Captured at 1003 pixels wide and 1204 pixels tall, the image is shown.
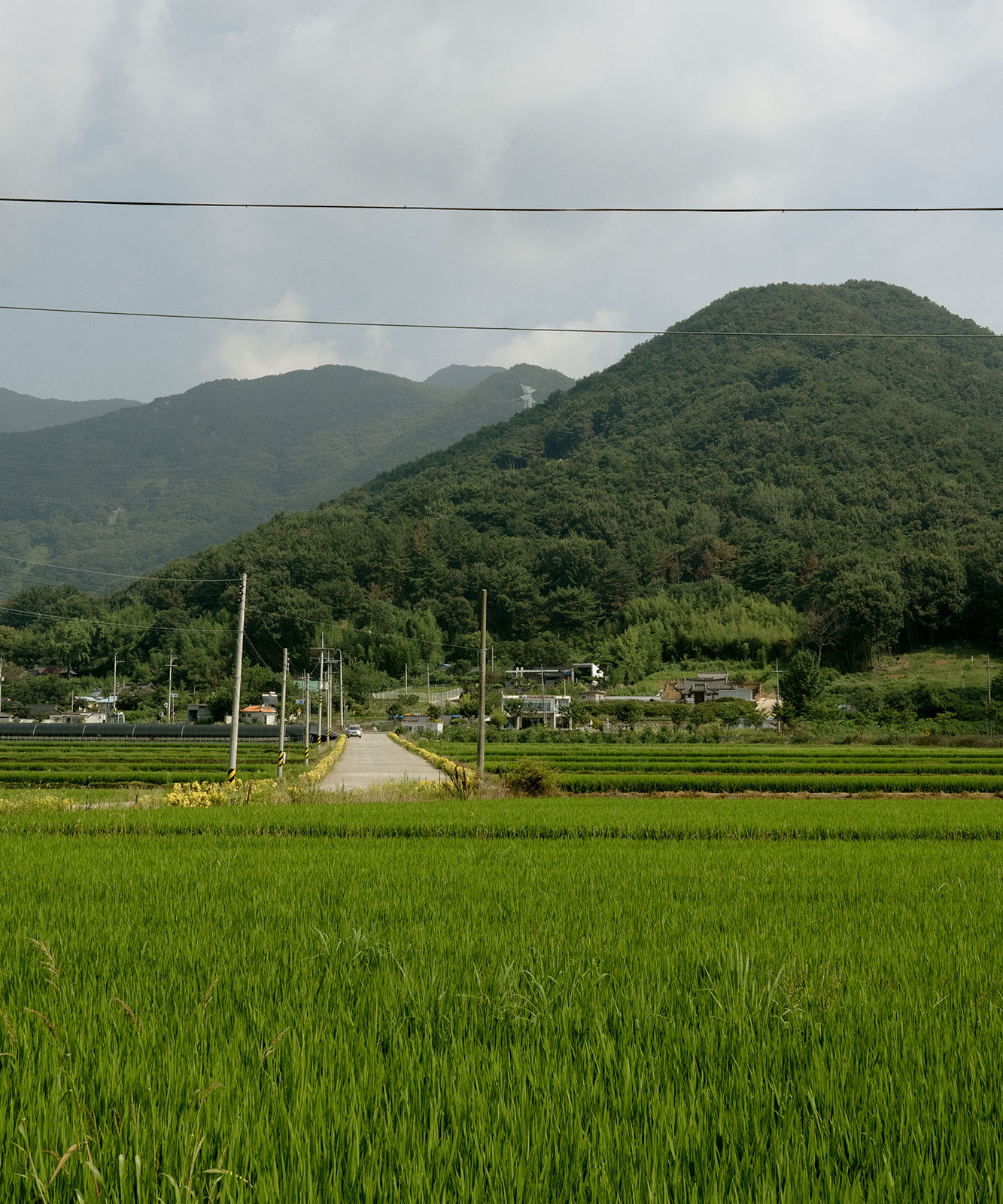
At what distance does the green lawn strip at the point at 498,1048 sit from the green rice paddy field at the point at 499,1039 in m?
0.02

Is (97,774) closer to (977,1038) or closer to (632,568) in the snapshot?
(977,1038)

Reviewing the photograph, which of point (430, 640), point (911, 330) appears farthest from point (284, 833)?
point (911, 330)

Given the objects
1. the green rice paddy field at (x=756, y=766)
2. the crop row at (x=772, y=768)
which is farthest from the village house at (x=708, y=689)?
the crop row at (x=772, y=768)

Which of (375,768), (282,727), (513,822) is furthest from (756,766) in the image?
(513,822)

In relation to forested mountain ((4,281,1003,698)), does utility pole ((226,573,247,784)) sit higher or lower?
lower

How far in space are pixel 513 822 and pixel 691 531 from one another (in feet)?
370

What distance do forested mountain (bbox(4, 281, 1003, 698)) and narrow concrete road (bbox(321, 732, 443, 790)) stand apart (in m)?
50.1

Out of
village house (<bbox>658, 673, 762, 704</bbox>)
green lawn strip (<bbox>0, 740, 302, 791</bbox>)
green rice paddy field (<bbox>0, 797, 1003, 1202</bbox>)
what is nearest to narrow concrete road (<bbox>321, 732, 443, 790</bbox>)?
green lawn strip (<bbox>0, 740, 302, 791</bbox>)

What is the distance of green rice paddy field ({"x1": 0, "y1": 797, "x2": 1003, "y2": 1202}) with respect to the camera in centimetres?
235

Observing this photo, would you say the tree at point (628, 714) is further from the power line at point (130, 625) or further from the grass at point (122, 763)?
the power line at point (130, 625)

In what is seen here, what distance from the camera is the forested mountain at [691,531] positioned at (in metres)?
96.2

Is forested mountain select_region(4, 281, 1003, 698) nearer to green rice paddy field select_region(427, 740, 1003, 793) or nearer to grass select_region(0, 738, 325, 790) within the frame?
green rice paddy field select_region(427, 740, 1003, 793)

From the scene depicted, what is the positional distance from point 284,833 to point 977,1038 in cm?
1218

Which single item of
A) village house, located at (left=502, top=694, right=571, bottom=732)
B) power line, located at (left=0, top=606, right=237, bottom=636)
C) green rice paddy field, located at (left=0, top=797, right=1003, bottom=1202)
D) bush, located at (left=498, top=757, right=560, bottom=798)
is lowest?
village house, located at (left=502, top=694, right=571, bottom=732)
